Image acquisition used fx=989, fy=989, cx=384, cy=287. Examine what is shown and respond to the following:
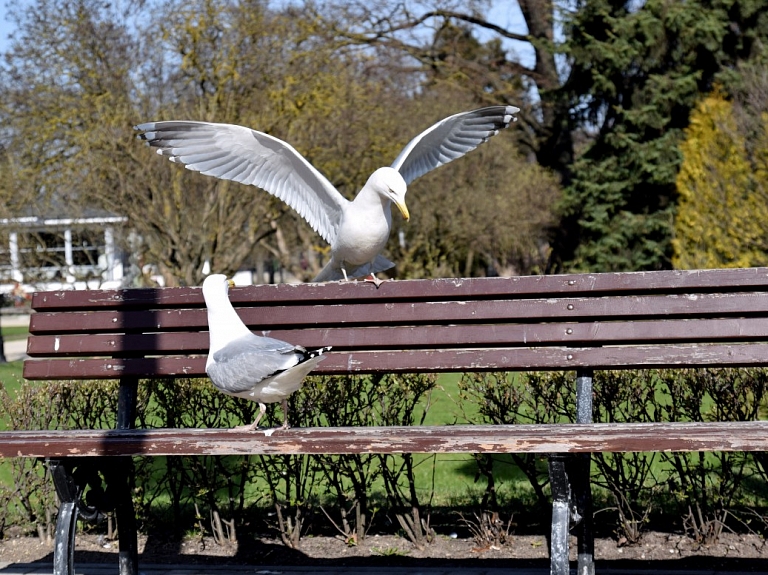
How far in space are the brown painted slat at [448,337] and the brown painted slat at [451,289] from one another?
131 millimetres

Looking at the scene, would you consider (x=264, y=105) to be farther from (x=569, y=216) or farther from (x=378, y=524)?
(x=378, y=524)

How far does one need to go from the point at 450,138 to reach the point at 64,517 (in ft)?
9.22

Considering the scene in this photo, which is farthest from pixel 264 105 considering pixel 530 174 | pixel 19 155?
pixel 530 174

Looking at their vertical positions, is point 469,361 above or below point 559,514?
above

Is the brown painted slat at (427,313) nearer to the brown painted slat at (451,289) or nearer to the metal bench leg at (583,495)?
the brown painted slat at (451,289)

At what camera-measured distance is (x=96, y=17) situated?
15.0m

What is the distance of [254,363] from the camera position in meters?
3.38

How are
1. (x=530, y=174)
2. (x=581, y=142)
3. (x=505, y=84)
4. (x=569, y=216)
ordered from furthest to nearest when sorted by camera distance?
(x=581, y=142) < (x=505, y=84) < (x=530, y=174) < (x=569, y=216)

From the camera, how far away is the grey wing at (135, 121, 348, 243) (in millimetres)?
4660

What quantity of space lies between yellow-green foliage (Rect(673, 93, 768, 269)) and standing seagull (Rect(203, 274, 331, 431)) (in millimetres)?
10984

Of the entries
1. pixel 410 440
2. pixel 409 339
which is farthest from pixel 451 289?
pixel 410 440

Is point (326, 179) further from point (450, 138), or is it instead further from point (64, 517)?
point (64, 517)

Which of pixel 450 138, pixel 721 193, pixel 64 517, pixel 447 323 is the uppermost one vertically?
pixel 721 193

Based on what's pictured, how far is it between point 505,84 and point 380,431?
23.7 m
